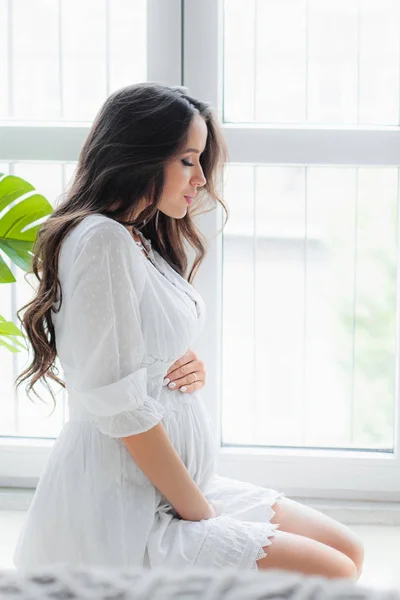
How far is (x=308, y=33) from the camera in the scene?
2.13m

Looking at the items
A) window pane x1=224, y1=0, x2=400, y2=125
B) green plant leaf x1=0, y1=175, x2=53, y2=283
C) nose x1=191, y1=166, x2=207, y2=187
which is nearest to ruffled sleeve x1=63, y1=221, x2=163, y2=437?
nose x1=191, y1=166, x2=207, y2=187

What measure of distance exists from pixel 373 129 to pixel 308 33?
32cm

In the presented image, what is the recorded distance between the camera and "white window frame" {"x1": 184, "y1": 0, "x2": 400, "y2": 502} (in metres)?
2.09

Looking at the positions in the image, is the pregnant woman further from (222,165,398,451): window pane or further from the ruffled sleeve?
(222,165,398,451): window pane

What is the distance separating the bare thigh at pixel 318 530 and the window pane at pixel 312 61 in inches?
43.3

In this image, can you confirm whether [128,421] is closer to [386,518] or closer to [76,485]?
[76,485]

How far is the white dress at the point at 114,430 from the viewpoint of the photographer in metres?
1.38

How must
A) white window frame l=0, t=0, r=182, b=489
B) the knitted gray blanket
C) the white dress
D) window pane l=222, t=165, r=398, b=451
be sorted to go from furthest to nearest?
window pane l=222, t=165, r=398, b=451, white window frame l=0, t=0, r=182, b=489, the white dress, the knitted gray blanket

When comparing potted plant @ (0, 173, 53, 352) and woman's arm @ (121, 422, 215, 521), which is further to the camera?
potted plant @ (0, 173, 53, 352)

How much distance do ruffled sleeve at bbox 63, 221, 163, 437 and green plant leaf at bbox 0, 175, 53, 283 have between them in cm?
49

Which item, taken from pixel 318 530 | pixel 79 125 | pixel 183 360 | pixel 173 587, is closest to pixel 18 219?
pixel 79 125

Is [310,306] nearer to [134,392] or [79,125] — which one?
[79,125]

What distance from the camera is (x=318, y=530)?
158 centimetres

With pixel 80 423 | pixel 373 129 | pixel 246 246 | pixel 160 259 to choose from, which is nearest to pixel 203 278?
pixel 246 246
